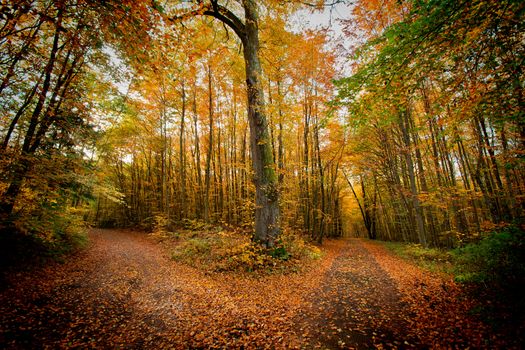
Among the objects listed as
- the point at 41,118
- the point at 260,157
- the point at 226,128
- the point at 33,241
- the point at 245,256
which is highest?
the point at 226,128

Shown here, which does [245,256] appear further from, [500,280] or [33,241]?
[33,241]

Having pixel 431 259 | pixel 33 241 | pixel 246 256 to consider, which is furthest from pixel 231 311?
pixel 431 259

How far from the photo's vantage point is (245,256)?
6.08 metres

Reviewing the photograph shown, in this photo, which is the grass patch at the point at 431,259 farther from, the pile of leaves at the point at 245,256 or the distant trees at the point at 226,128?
the distant trees at the point at 226,128

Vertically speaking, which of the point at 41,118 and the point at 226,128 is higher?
the point at 226,128

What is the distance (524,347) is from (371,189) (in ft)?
75.2

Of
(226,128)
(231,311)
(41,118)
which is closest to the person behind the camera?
(231,311)

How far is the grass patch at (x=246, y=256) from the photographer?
6.16 m

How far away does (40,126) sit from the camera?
5703mm

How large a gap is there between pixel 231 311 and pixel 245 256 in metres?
2.20

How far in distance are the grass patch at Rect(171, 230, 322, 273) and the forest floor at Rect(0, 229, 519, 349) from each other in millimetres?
382

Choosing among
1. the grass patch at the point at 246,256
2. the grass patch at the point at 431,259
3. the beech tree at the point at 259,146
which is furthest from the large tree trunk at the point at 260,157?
the grass patch at the point at 431,259

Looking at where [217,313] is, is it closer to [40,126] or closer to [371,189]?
[40,126]

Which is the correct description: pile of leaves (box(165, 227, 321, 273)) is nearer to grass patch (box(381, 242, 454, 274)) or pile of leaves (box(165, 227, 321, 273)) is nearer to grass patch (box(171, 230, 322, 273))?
grass patch (box(171, 230, 322, 273))
